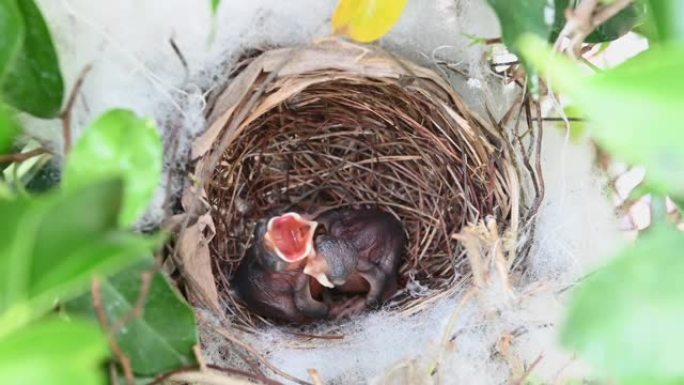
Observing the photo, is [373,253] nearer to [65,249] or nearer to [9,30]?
[9,30]

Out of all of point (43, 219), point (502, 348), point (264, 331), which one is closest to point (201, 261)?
point (264, 331)

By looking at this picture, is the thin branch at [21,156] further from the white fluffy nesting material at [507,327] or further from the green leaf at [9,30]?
the white fluffy nesting material at [507,327]

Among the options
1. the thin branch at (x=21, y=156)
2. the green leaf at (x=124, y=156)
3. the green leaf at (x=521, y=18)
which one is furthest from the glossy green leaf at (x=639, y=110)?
the thin branch at (x=21, y=156)

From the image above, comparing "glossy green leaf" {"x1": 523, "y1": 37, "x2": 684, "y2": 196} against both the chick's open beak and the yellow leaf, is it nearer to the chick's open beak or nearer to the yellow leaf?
the yellow leaf

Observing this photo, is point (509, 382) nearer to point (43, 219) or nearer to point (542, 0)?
point (542, 0)

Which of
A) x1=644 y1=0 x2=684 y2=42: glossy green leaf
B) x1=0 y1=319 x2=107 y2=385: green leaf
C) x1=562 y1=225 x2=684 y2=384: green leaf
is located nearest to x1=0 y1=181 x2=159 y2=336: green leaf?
x1=0 y1=319 x2=107 y2=385: green leaf

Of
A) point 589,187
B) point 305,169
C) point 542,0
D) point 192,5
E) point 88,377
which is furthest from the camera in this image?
point 305,169
